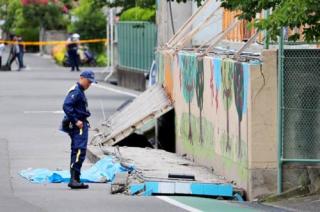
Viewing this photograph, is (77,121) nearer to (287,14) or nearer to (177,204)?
(177,204)

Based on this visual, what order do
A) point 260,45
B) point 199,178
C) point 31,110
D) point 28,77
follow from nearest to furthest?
point 199,178, point 260,45, point 31,110, point 28,77

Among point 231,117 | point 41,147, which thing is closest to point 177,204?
point 231,117

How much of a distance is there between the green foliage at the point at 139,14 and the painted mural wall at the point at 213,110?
14.7 meters

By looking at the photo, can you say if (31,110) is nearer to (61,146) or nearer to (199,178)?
(61,146)

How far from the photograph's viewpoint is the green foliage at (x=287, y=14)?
1168cm

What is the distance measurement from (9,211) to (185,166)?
5.42 m

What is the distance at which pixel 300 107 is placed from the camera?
14.7 meters

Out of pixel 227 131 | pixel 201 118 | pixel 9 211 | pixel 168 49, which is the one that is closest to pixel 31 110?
pixel 168 49

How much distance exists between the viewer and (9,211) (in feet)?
41.9

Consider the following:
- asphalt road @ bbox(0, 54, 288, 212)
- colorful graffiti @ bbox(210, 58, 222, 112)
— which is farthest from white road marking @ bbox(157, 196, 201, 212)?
colorful graffiti @ bbox(210, 58, 222, 112)

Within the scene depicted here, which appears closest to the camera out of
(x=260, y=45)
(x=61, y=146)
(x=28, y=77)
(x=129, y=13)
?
(x=260, y=45)

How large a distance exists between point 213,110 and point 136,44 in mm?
22796

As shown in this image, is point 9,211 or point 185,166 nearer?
point 9,211

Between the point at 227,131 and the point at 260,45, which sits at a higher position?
the point at 260,45
